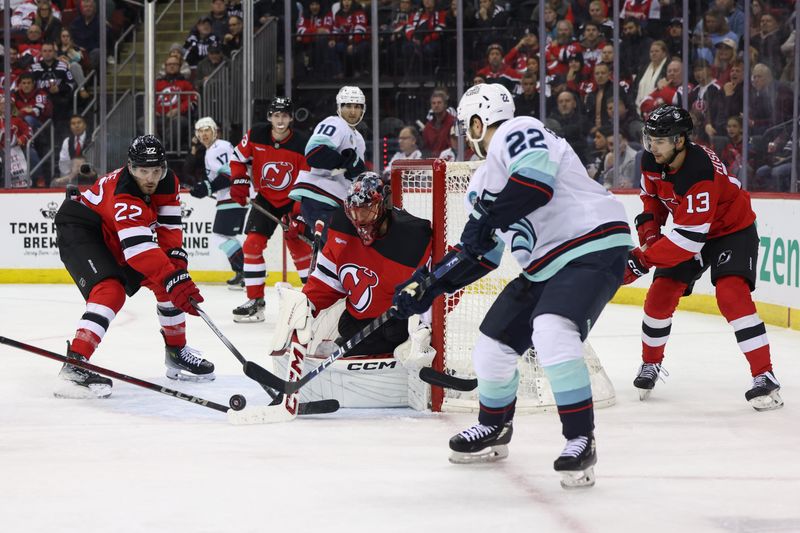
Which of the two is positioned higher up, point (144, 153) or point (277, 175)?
point (144, 153)

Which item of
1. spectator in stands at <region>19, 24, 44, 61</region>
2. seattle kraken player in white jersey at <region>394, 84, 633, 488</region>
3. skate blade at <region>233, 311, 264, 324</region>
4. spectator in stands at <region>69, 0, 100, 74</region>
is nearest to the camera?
seattle kraken player in white jersey at <region>394, 84, 633, 488</region>

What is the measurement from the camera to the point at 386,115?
7852 millimetres

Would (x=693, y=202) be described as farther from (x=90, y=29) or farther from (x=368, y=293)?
(x=90, y=29)

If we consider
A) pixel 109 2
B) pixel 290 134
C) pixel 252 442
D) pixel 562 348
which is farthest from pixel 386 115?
pixel 562 348

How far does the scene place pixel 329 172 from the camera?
5641 mm

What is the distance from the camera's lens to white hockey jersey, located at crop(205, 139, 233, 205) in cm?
693

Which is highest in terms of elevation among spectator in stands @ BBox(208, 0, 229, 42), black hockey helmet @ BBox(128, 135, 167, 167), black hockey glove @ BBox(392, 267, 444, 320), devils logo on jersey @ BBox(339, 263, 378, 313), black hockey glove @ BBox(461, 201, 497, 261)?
spectator in stands @ BBox(208, 0, 229, 42)

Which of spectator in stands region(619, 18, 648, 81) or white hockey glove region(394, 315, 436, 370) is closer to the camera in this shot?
white hockey glove region(394, 315, 436, 370)

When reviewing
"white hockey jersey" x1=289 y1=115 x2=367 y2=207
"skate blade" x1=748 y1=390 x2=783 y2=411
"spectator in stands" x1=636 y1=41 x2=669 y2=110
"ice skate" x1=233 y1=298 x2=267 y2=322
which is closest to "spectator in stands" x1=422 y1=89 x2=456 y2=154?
"spectator in stands" x1=636 y1=41 x2=669 y2=110

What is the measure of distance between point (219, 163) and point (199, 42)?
2.55 meters

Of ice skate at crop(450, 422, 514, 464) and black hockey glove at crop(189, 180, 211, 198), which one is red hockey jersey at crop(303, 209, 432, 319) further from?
black hockey glove at crop(189, 180, 211, 198)

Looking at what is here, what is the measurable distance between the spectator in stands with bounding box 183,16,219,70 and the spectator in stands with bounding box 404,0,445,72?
1.73 m

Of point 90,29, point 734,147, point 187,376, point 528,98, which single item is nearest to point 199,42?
point 90,29

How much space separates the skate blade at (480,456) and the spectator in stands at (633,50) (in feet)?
15.8
